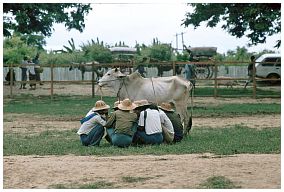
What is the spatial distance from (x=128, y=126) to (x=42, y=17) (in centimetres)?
1616

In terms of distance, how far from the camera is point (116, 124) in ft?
36.5

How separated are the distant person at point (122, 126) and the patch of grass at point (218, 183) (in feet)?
10.7

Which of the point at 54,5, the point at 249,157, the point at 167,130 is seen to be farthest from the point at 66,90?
the point at 249,157

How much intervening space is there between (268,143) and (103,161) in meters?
3.52

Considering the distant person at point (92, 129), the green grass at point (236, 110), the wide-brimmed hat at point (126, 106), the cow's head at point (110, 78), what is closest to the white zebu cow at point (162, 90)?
the cow's head at point (110, 78)

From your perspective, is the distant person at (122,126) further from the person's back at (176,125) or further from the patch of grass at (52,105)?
the patch of grass at (52,105)

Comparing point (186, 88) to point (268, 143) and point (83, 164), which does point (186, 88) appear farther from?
point (83, 164)

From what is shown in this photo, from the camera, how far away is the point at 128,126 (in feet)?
36.3

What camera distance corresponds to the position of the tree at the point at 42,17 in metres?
25.2

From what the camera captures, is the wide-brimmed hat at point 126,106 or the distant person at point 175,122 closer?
the wide-brimmed hat at point 126,106

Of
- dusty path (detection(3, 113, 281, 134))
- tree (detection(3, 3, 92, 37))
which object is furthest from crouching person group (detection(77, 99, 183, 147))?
tree (detection(3, 3, 92, 37))

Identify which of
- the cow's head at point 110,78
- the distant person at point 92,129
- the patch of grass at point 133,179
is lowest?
the patch of grass at point 133,179

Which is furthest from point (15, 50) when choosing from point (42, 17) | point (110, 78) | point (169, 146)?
point (169, 146)

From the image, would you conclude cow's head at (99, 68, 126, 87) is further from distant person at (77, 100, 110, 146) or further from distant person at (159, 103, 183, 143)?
distant person at (77, 100, 110, 146)
